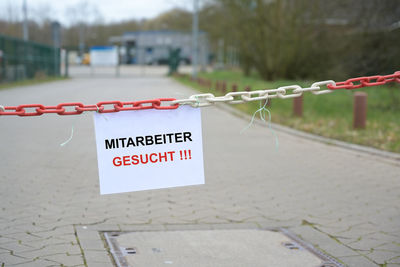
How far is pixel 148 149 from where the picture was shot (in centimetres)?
318

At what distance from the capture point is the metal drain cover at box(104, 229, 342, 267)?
4.06 m

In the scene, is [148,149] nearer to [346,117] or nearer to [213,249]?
[213,249]

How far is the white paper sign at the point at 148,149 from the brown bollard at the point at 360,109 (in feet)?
28.2

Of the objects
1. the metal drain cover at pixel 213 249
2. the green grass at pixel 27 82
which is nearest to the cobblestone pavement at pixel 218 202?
the metal drain cover at pixel 213 249

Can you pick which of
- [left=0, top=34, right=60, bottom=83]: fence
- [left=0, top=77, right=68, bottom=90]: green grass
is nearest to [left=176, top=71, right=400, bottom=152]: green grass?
[left=0, top=77, right=68, bottom=90]: green grass

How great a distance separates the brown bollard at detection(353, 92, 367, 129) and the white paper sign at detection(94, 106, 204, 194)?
28.2 ft

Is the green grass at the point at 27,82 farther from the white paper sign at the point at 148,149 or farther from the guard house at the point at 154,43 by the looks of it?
the white paper sign at the point at 148,149

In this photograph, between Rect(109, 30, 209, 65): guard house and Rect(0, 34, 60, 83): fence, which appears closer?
Rect(0, 34, 60, 83): fence

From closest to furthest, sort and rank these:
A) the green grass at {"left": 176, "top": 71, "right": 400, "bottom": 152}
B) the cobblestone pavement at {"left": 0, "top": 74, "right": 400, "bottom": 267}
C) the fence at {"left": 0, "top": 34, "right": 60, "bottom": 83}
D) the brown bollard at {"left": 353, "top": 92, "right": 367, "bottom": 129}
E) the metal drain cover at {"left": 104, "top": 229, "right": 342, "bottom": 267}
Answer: the metal drain cover at {"left": 104, "top": 229, "right": 342, "bottom": 267}
the cobblestone pavement at {"left": 0, "top": 74, "right": 400, "bottom": 267}
the green grass at {"left": 176, "top": 71, "right": 400, "bottom": 152}
the brown bollard at {"left": 353, "top": 92, "right": 367, "bottom": 129}
the fence at {"left": 0, "top": 34, "right": 60, "bottom": 83}

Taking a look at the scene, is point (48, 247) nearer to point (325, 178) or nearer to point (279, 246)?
point (279, 246)

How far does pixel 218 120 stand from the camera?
565 inches

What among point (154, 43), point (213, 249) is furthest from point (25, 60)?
point (154, 43)

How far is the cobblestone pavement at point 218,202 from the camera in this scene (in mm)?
4383

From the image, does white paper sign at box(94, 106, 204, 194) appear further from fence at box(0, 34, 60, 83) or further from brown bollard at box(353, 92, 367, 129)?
fence at box(0, 34, 60, 83)
